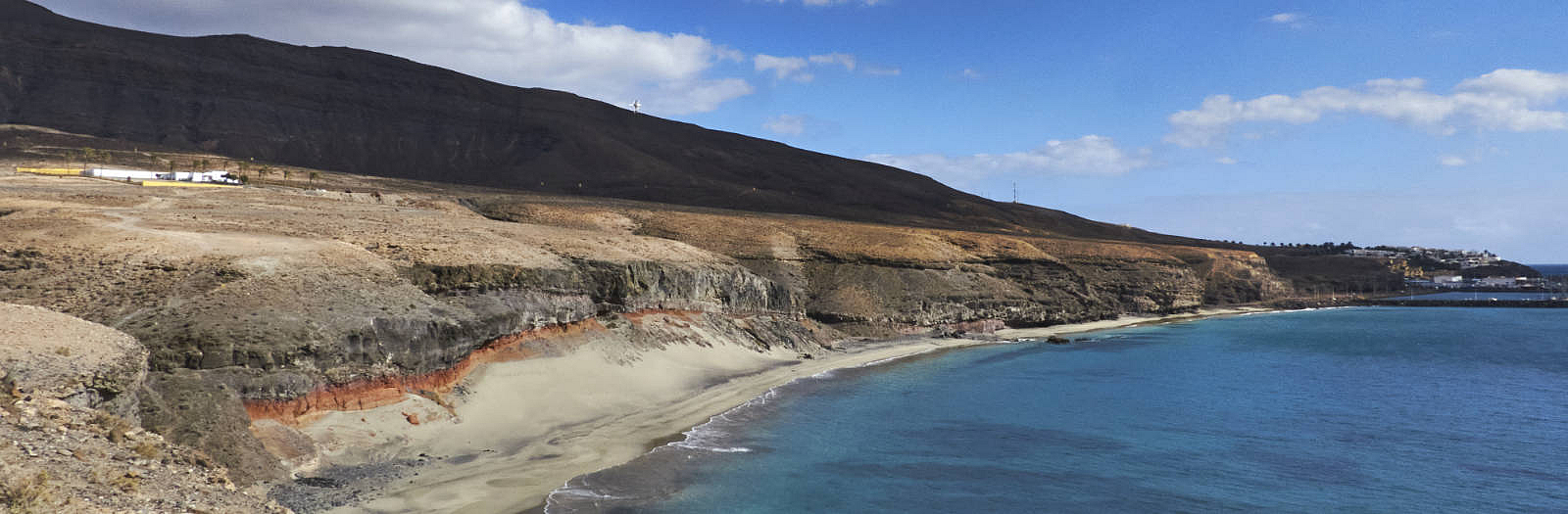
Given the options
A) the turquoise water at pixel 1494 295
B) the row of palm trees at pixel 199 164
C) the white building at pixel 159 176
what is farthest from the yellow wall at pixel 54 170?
the turquoise water at pixel 1494 295

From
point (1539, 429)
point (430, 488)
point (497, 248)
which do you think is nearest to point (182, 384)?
point (430, 488)

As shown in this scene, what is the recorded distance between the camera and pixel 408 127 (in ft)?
484

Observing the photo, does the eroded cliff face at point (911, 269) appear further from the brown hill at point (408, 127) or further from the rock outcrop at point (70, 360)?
the rock outcrop at point (70, 360)

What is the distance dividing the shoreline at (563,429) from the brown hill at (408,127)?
8134 centimetres

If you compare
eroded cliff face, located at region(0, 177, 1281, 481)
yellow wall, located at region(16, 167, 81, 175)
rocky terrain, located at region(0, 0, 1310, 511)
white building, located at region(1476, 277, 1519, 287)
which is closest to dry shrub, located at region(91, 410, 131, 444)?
rocky terrain, located at region(0, 0, 1310, 511)

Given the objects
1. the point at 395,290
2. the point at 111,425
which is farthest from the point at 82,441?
the point at 395,290

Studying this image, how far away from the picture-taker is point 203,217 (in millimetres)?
41531

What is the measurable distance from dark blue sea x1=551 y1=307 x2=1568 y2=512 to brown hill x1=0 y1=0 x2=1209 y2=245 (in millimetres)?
76598

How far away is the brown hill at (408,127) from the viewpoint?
394 feet

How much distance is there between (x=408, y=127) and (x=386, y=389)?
132780mm

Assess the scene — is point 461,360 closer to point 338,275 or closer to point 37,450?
point 338,275

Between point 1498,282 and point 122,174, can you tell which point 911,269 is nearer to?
point 122,174

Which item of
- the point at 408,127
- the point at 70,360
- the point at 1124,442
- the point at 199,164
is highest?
the point at 408,127

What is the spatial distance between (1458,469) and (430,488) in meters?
31.6
